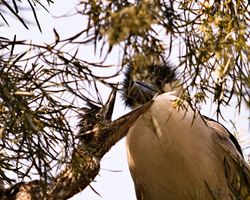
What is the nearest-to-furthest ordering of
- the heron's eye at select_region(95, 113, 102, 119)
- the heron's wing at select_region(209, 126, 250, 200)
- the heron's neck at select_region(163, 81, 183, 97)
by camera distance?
the heron's neck at select_region(163, 81, 183, 97) < the heron's eye at select_region(95, 113, 102, 119) < the heron's wing at select_region(209, 126, 250, 200)

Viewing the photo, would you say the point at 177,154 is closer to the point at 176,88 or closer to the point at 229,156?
the point at 229,156

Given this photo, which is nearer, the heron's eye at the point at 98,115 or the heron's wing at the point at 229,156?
the heron's eye at the point at 98,115

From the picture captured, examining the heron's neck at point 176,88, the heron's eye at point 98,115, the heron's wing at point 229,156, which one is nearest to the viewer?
the heron's neck at point 176,88

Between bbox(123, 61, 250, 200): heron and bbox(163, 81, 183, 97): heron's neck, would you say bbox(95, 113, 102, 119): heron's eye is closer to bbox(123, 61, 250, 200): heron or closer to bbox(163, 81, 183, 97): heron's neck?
bbox(163, 81, 183, 97): heron's neck

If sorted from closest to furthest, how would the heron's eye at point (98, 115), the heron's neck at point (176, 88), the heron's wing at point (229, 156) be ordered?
1. the heron's neck at point (176, 88)
2. the heron's eye at point (98, 115)
3. the heron's wing at point (229, 156)

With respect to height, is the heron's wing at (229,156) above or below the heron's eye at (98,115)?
above

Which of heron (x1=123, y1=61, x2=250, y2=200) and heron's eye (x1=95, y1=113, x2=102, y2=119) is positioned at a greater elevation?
heron (x1=123, y1=61, x2=250, y2=200)

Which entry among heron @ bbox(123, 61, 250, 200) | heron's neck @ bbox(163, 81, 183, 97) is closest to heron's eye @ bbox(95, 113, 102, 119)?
heron's neck @ bbox(163, 81, 183, 97)

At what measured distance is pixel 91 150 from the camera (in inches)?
87.6

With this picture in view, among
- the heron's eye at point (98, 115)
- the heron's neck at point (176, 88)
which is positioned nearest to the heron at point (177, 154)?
the heron's neck at point (176, 88)

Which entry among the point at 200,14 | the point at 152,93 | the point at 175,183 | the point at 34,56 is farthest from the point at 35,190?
the point at 152,93

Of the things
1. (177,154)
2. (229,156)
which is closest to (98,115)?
(177,154)

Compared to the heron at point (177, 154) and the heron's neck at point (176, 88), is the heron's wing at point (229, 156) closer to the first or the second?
the heron at point (177, 154)

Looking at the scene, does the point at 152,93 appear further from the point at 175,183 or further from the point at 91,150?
the point at 91,150
